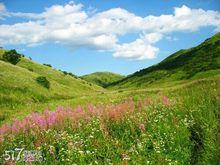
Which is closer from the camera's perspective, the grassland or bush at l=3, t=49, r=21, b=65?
the grassland

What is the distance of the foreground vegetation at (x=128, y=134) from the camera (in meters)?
8.83

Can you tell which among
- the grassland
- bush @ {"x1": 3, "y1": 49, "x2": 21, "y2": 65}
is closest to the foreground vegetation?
the grassland

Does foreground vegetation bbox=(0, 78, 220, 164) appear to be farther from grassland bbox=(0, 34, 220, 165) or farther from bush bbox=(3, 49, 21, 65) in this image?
bush bbox=(3, 49, 21, 65)

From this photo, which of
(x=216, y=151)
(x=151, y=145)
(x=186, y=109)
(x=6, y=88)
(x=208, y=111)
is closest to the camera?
Answer: (x=216, y=151)

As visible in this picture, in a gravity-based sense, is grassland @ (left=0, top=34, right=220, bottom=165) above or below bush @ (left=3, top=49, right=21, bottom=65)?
below

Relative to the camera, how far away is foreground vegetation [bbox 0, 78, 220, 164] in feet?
29.0

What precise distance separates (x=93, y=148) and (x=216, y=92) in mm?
5325

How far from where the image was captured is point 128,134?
11031 mm

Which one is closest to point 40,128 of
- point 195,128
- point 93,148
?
point 93,148

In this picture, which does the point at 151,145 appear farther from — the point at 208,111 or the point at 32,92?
the point at 32,92

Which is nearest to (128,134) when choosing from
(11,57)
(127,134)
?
(127,134)

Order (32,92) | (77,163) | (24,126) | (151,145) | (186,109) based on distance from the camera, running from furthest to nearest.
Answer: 1. (32,92)
2. (24,126)
3. (186,109)
4. (151,145)
5. (77,163)

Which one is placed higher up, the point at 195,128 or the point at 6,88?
the point at 6,88

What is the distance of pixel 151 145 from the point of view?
9.96 m
